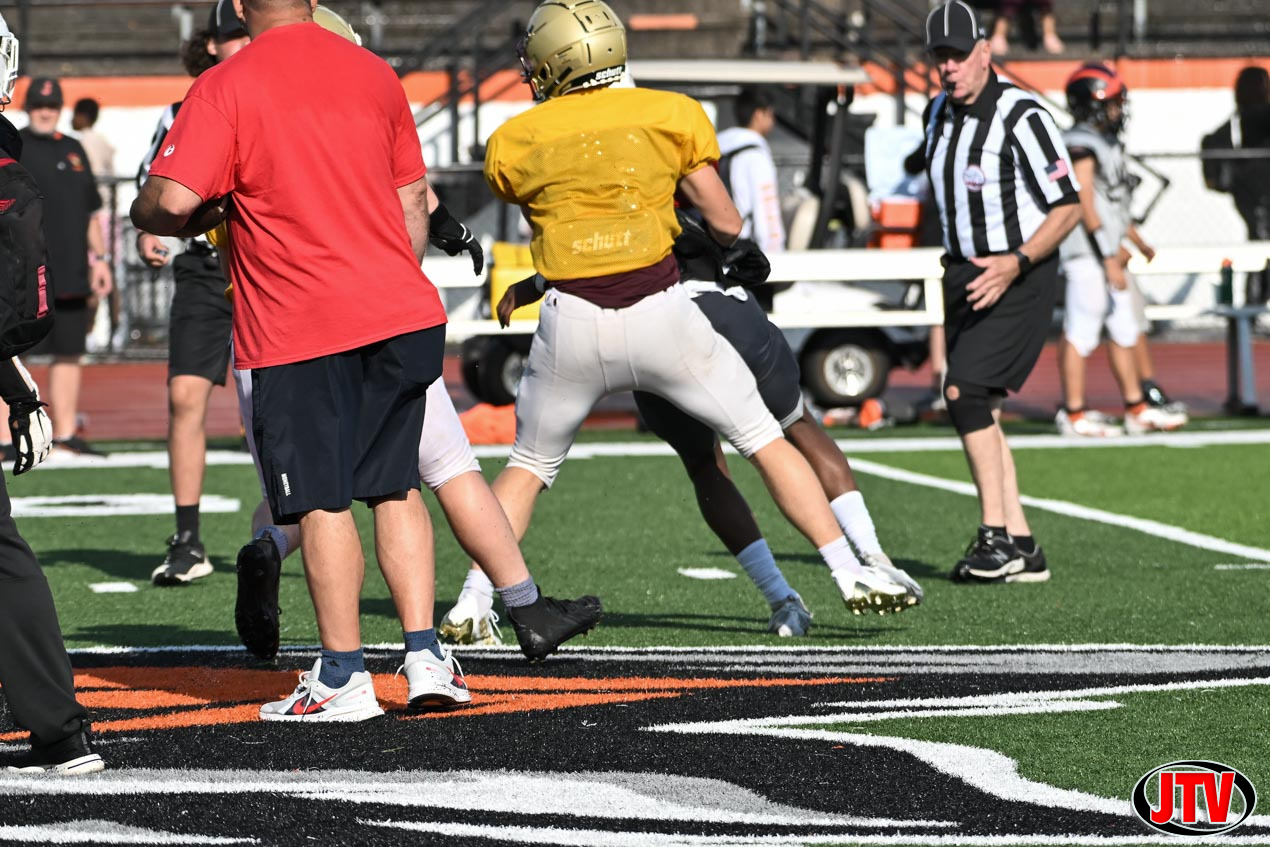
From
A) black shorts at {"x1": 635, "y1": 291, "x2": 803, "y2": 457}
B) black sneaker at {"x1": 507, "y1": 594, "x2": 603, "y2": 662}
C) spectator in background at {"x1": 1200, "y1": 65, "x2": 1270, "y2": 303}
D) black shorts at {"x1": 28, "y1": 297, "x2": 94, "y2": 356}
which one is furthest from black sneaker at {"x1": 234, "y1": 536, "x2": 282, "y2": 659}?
spectator in background at {"x1": 1200, "y1": 65, "x2": 1270, "y2": 303}

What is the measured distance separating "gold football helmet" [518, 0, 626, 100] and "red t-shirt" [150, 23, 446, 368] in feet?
3.21

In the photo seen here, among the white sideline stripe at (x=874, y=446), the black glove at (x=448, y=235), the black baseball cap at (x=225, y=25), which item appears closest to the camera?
the black glove at (x=448, y=235)

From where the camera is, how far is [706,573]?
323 inches

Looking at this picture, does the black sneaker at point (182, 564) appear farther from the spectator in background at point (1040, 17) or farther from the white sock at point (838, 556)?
the spectator in background at point (1040, 17)

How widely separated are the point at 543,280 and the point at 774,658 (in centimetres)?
129

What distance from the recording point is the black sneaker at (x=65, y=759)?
181 inches

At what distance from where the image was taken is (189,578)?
8.06 meters

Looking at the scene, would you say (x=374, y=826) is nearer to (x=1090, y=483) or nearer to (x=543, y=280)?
(x=543, y=280)

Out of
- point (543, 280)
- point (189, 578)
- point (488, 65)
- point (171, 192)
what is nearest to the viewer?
point (171, 192)

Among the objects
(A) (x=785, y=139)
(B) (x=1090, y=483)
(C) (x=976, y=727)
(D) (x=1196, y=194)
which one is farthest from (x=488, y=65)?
(C) (x=976, y=727)

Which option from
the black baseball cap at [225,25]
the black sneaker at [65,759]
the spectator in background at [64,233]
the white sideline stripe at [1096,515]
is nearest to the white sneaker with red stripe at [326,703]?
the black sneaker at [65,759]

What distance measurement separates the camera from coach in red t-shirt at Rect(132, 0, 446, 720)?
16.3ft

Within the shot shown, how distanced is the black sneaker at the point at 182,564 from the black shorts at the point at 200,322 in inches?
24.5

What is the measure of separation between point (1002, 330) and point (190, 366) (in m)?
3.07
